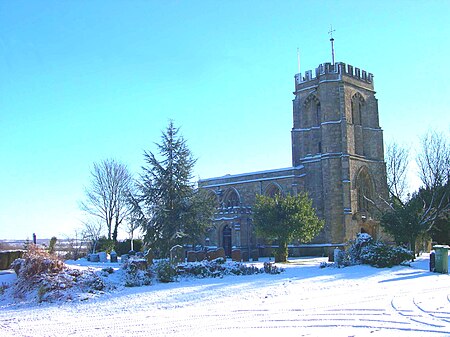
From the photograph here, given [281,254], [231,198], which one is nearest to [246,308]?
[281,254]

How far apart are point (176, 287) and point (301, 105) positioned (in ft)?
106

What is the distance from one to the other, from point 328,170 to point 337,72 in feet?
29.0

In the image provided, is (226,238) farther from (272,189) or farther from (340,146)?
(340,146)

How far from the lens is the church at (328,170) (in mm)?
38938

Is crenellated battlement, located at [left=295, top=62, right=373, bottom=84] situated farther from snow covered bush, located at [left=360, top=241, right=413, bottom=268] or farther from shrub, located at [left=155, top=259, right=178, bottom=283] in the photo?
shrub, located at [left=155, top=259, right=178, bottom=283]

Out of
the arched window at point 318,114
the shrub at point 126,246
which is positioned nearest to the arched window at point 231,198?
the shrub at point 126,246

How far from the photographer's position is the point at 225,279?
642 inches

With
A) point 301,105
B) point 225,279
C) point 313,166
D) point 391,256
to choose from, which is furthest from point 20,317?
point 301,105

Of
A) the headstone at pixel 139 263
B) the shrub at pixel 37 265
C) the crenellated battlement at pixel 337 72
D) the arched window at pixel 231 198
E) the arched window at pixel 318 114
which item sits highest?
the crenellated battlement at pixel 337 72

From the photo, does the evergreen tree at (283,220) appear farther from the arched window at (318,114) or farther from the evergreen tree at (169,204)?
the arched window at (318,114)

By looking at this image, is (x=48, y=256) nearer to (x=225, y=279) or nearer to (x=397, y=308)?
(x=225, y=279)

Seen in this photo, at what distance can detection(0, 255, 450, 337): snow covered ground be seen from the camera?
851 cm

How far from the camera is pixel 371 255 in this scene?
19844 mm

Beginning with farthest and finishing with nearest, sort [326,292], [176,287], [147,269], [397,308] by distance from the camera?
1. [147,269]
2. [176,287]
3. [326,292]
4. [397,308]
